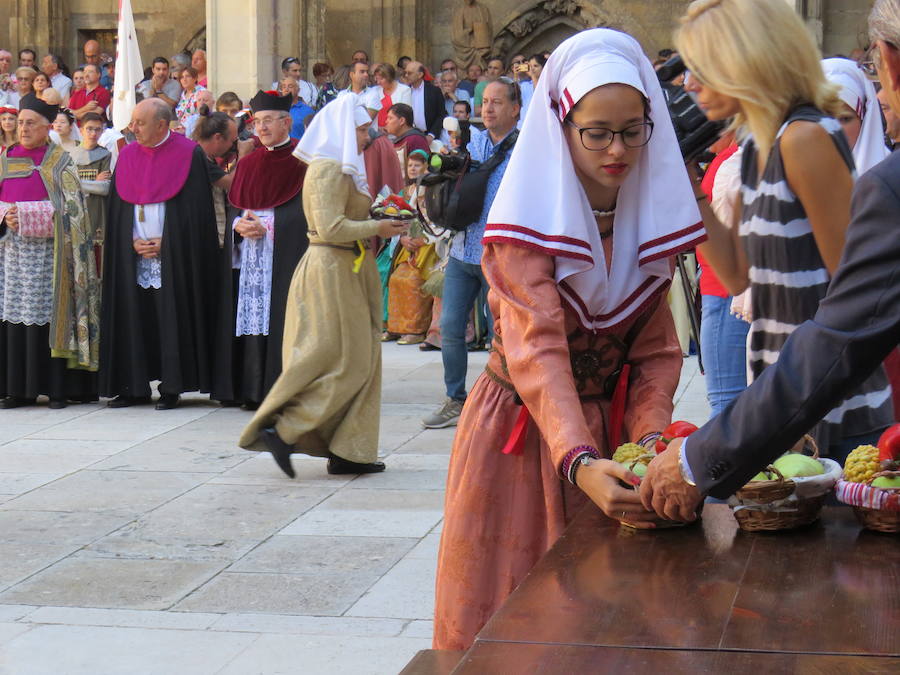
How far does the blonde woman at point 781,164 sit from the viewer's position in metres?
3.11

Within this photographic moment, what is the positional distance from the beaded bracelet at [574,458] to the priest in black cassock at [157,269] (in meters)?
7.14

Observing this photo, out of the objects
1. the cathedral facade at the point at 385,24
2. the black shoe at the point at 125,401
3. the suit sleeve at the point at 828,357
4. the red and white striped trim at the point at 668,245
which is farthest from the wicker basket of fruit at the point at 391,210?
the cathedral facade at the point at 385,24

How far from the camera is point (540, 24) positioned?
23422 millimetres

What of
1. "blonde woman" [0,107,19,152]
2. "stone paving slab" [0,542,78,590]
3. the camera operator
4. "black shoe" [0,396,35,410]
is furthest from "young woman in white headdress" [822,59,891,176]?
"blonde woman" [0,107,19,152]

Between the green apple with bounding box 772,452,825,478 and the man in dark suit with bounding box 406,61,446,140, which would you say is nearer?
the green apple with bounding box 772,452,825,478

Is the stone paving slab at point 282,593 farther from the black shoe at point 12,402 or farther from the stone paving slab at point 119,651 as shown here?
the black shoe at point 12,402

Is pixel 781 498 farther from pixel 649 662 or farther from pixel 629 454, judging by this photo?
pixel 649 662

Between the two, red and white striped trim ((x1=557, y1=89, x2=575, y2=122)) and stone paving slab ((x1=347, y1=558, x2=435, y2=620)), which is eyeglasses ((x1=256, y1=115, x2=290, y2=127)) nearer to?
stone paving slab ((x1=347, y1=558, x2=435, y2=620))

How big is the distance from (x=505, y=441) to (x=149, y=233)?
278 inches

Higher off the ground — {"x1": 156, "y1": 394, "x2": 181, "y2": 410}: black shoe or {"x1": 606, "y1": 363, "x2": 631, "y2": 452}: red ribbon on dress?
{"x1": 606, "y1": 363, "x2": 631, "y2": 452}: red ribbon on dress

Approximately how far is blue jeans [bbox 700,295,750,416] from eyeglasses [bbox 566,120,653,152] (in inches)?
68.3

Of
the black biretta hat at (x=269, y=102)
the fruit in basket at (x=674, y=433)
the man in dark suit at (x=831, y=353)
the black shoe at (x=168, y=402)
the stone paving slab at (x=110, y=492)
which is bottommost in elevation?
the stone paving slab at (x=110, y=492)

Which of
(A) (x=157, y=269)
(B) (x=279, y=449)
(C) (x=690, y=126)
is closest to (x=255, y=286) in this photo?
(A) (x=157, y=269)

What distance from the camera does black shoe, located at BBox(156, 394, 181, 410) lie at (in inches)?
382
